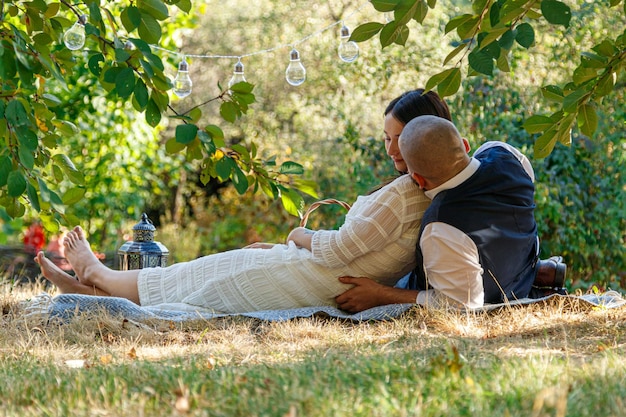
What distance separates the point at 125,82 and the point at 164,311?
1133mm

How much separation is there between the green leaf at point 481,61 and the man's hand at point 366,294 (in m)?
1.30

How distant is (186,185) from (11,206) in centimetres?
884

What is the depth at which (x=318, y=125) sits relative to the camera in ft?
34.2

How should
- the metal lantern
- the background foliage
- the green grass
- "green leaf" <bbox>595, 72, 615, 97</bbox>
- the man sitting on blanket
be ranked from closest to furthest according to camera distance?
the green grass
"green leaf" <bbox>595, 72, 615, 97</bbox>
the man sitting on blanket
the metal lantern
the background foliage

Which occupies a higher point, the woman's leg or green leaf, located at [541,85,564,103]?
green leaf, located at [541,85,564,103]

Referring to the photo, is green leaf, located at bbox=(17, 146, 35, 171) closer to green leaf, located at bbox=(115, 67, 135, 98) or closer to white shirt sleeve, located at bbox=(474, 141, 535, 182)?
green leaf, located at bbox=(115, 67, 135, 98)

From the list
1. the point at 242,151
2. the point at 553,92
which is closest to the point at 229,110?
the point at 242,151

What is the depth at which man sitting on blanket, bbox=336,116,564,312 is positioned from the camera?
9.86 feet

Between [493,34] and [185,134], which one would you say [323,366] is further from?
[185,134]

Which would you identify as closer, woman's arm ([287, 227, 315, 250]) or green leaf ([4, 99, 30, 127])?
green leaf ([4, 99, 30, 127])

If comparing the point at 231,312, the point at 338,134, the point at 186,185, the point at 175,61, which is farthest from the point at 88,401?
the point at 186,185

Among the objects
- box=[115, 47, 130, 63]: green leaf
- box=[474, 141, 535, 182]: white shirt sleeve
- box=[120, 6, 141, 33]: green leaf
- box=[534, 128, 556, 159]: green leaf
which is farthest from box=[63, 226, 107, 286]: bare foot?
box=[534, 128, 556, 159]: green leaf

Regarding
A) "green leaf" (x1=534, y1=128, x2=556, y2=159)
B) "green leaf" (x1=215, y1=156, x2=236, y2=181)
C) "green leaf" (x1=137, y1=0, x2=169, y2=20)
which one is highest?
"green leaf" (x1=137, y1=0, x2=169, y2=20)

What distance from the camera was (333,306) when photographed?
343 centimetres
